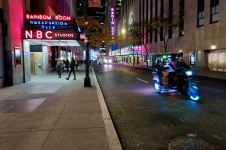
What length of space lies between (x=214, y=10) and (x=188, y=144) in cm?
2491

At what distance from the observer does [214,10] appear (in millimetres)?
23547

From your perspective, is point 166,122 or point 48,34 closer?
point 166,122

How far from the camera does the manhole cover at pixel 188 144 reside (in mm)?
3662

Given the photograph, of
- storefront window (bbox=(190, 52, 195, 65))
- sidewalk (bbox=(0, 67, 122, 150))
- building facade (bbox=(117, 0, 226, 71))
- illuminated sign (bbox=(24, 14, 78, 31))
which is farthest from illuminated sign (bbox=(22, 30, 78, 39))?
storefront window (bbox=(190, 52, 195, 65))

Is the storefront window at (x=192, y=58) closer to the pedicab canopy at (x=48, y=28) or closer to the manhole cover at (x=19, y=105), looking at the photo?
the pedicab canopy at (x=48, y=28)

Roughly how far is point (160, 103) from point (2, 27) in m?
10.4

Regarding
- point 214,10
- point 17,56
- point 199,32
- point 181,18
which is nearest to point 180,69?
point 17,56

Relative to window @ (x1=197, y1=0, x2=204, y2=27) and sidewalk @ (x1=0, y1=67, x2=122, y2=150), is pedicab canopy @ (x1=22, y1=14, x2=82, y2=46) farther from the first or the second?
window @ (x1=197, y1=0, x2=204, y2=27)

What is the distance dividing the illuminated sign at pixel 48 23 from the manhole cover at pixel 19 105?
818cm

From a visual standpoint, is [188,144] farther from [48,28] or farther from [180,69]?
[48,28]

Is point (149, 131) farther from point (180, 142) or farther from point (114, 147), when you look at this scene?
point (114, 147)

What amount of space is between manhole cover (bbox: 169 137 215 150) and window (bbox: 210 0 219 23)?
949 inches

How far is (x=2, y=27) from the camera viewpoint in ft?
36.7

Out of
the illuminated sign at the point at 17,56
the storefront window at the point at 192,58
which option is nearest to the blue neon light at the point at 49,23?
the illuminated sign at the point at 17,56
